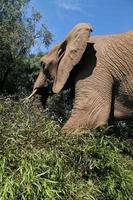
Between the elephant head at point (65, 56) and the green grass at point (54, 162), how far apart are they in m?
1.04

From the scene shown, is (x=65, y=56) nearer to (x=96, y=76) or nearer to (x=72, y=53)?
(x=72, y=53)

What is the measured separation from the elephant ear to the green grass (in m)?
1.00

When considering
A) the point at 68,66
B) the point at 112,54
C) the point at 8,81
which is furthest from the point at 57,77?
the point at 8,81

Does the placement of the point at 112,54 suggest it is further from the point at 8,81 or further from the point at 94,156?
the point at 8,81

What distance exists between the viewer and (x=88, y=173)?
6.23 metres

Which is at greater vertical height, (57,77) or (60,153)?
(57,77)

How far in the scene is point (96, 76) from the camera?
25.2 feet

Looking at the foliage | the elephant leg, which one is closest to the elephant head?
the elephant leg

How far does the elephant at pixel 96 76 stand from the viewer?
7617 millimetres

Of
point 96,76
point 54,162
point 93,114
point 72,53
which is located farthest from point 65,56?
point 54,162

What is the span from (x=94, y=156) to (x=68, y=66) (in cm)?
181

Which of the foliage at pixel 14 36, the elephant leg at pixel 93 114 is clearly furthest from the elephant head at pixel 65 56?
the foliage at pixel 14 36

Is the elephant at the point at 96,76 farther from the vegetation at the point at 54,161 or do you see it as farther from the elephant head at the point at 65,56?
the vegetation at the point at 54,161

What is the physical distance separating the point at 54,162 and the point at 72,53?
2487 millimetres
